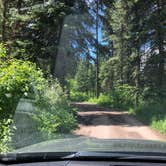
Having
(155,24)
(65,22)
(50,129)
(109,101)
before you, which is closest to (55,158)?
(50,129)

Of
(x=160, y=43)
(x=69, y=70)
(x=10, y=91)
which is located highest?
(x=160, y=43)

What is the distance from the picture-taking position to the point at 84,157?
3523 mm

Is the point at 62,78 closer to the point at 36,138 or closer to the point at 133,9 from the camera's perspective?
the point at 133,9

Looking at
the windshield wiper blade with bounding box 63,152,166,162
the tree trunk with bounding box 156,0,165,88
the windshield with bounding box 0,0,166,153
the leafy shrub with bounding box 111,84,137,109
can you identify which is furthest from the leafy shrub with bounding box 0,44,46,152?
the leafy shrub with bounding box 111,84,137,109

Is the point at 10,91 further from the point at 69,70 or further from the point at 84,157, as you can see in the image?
the point at 69,70

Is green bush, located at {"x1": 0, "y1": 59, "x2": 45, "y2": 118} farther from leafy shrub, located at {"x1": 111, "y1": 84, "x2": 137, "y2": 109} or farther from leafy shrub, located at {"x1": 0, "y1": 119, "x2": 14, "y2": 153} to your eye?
leafy shrub, located at {"x1": 111, "y1": 84, "x2": 137, "y2": 109}

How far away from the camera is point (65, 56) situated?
3738 centimetres

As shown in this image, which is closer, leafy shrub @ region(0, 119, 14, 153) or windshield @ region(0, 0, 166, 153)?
leafy shrub @ region(0, 119, 14, 153)

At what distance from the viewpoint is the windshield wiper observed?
3.52 metres

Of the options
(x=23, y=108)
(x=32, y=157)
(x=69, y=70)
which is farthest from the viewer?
(x=69, y=70)

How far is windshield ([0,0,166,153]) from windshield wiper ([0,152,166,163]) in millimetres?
217

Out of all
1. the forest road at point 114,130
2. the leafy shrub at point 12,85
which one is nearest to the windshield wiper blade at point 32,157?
the leafy shrub at point 12,85

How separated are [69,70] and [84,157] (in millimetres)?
36982

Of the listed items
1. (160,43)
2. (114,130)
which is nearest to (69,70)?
(160,43)
